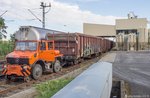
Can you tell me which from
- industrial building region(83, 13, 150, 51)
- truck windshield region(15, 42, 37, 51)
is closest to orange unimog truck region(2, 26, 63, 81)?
truck windshield region(15, 42, 37, 51)

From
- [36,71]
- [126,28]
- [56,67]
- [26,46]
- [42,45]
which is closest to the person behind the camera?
[36,71]

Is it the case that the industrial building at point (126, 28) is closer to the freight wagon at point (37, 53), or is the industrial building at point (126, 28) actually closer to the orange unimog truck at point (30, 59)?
the freight wagon at point (37, 53)

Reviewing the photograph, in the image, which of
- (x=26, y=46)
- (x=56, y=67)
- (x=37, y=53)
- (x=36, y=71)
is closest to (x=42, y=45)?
(x=37, y=53)

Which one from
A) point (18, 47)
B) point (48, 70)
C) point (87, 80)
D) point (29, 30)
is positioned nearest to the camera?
point (87, 80)

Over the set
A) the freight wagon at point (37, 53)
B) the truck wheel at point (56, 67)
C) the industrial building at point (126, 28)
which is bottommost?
the truck wheel at point (56, 67)

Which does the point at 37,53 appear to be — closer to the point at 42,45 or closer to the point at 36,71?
the point at 42,45

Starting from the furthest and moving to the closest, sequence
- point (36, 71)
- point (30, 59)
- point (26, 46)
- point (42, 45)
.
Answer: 1. point (42, 45)
2. point (26, 46)
3. point (36, 71)
4. point (30, 59)

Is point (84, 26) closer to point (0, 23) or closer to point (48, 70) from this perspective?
point (0, 23)

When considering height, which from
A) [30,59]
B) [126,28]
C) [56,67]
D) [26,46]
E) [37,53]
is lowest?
[56,67]

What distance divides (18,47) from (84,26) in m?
82.4

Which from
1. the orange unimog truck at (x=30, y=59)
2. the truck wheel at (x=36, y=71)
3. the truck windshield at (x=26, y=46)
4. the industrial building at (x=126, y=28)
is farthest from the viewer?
the industrial building at (x=126, y=28)

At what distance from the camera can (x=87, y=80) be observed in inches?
319

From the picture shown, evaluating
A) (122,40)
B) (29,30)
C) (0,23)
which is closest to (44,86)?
(29,30)

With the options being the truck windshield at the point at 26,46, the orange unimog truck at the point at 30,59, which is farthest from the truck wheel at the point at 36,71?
the truck windshield at the point at 26,46
